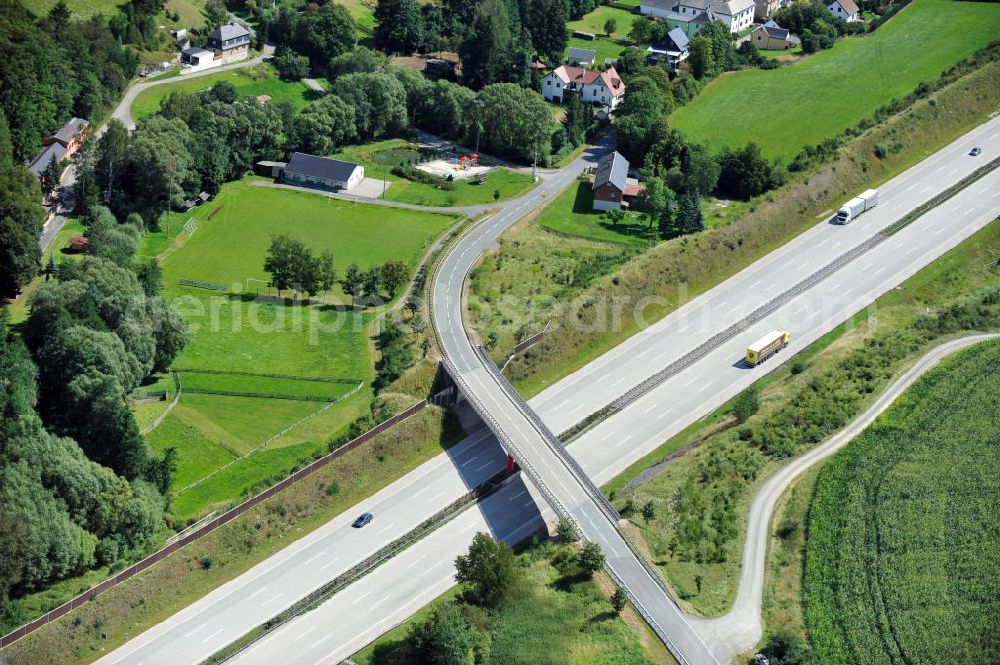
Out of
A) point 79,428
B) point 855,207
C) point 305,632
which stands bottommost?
point 305,632

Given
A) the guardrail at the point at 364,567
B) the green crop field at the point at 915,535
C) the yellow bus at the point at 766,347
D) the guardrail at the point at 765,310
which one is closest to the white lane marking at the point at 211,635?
the guardrail at the point at 364,567

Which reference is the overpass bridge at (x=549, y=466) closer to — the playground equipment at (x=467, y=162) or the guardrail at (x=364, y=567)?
the guardrail at (x=364, y=567)

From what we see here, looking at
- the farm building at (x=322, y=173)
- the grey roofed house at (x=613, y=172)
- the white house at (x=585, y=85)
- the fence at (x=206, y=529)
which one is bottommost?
the fence at (x=206, y=529)

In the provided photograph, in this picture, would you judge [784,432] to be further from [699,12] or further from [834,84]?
[699,12]

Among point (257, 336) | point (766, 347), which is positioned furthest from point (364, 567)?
point (766, 347)

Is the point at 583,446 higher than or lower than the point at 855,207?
lower

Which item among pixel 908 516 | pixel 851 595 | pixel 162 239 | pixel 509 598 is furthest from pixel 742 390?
pixel 162 239

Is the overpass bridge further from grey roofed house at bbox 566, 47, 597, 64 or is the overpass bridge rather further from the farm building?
grey roofed house at bbox 566, 47, 597, 64
